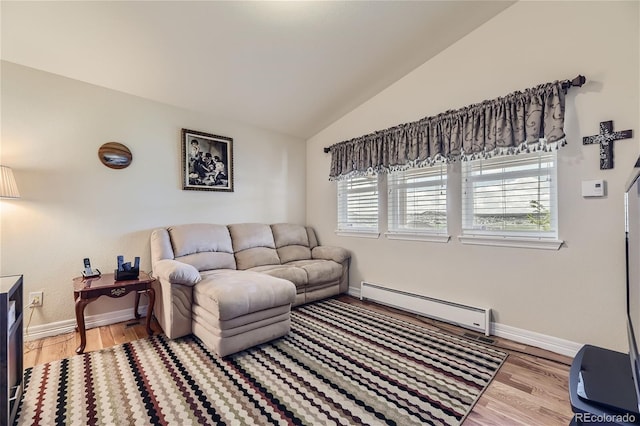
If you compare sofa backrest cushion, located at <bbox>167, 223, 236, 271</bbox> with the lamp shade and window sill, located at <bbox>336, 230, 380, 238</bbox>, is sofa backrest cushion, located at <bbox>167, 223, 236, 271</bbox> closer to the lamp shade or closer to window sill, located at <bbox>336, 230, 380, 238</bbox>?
the lamp shade

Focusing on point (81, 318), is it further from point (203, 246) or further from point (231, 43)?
point (231, 43)

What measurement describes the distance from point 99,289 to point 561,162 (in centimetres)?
373

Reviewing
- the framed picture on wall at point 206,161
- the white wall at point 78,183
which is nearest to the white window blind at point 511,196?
the framed picture on wall at point 206,161

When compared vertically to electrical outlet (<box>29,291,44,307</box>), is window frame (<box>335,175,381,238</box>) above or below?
above

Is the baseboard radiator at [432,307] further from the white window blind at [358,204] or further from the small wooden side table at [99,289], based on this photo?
the small wooden side table at [99,289]

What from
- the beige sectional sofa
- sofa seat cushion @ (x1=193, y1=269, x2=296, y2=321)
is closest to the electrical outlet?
the beige sectional sofa

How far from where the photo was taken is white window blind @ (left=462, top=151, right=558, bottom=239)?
2254 millimetres

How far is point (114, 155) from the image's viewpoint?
9.05 ft

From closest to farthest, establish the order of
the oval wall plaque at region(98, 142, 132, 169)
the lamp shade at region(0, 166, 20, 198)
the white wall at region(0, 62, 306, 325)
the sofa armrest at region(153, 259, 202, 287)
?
the lamp shade at region(0, 166, 20, 198)
the sofa armrest at region(153, 259, 202, 287)
the white wall at region(0, 62, 306, 325)
the oval wall plaque at region(98, 142, 132, 169)

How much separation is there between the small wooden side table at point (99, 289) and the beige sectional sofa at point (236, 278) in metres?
0.12

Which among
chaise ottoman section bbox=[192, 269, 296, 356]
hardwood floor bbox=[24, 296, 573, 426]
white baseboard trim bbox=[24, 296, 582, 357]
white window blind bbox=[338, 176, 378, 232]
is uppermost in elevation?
white window blind bbox=[338, 176, 378, 232]

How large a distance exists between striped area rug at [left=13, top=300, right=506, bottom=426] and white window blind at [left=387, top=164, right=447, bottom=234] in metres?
1.14

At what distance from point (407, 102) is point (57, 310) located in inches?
159

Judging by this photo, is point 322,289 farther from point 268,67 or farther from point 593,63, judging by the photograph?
point 593,63
